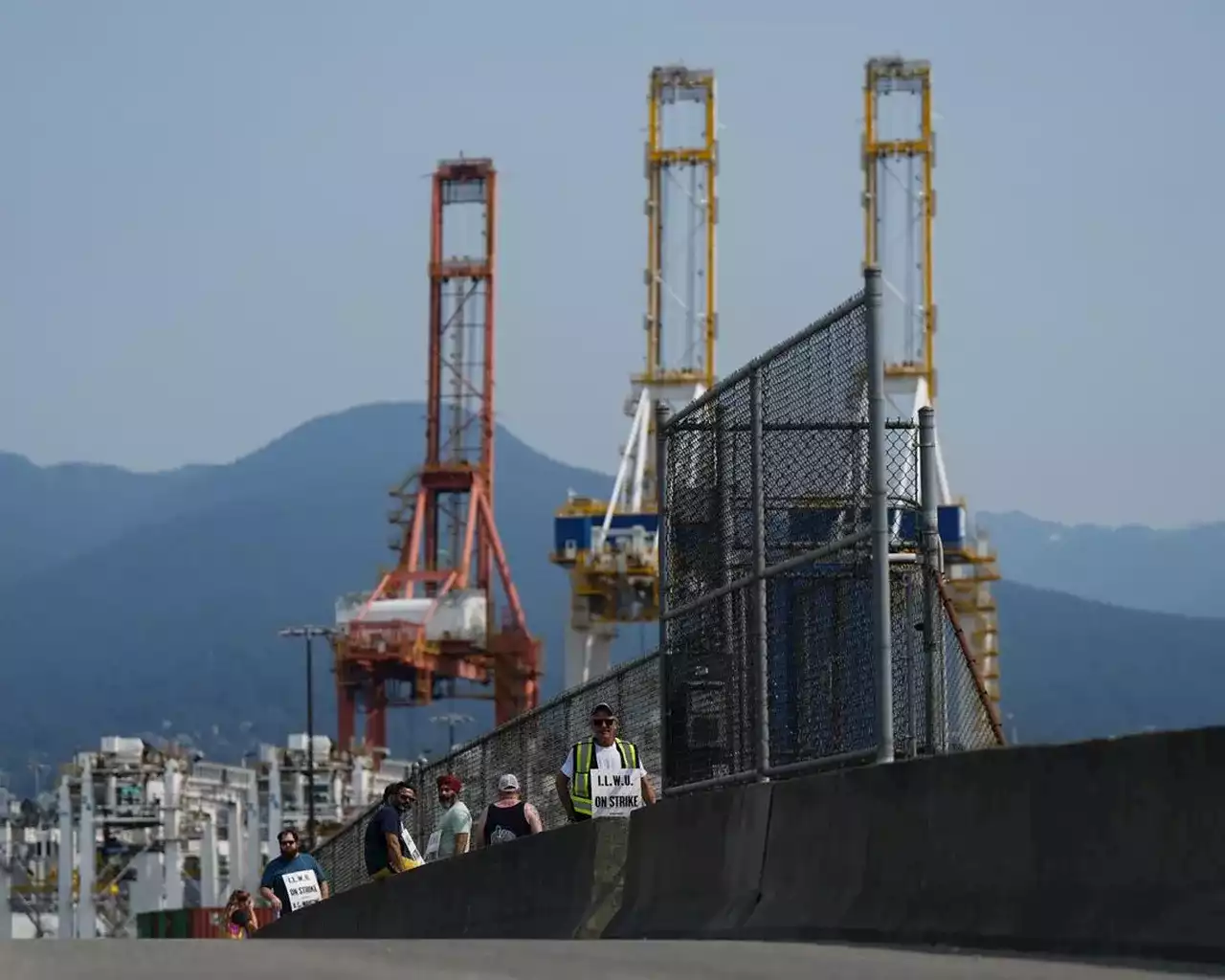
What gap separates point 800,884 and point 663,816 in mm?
2118

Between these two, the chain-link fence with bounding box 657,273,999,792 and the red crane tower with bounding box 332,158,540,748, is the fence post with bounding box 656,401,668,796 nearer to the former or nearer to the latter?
the chain-link fence with bounding box 657,273,999,792

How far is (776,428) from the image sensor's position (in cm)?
1209

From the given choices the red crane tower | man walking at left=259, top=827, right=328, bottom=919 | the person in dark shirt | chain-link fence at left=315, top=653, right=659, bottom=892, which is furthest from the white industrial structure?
the person in dark shirt

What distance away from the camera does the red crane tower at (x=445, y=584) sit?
125 metres

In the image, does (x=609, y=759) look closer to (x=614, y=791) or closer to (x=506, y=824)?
(x=614, y=791)

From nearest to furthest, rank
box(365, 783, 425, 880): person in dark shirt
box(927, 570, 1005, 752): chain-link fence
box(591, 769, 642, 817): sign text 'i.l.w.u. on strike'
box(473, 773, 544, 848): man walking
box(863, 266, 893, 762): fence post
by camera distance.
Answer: box(863, 266, 893, 762): fence post, box(927, 570, 1005, 752): chain-link fence, box(591, 769, 642, 817): sign text 'i.l.w.u. on strike', box(473, 773, 544, 848): man walking, box(365, 783, 425, 880): person in dark shirt

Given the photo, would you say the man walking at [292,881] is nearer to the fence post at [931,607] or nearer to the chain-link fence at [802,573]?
the chain-link fence at [802,573]

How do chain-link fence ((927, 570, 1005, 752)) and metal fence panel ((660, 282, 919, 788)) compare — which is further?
chain-link fence ((927, 570, 1005, 752))

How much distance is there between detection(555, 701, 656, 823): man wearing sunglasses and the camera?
49.2 feet

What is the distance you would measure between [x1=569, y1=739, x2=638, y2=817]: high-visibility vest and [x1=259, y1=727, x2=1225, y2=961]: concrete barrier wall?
1.91 ft

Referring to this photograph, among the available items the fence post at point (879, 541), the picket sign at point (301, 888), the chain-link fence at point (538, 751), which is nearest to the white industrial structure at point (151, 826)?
the chain-link fence at point (538, 751)

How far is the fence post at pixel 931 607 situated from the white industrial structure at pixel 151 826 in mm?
94938

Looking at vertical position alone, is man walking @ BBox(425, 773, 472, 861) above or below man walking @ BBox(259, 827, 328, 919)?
above

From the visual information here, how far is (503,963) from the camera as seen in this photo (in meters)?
9.24
